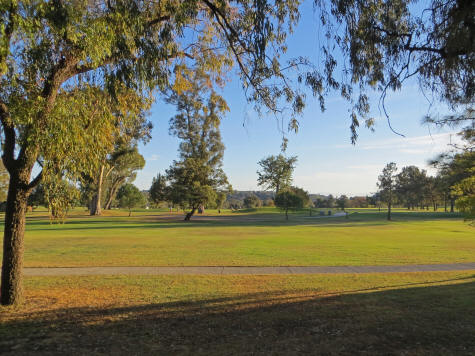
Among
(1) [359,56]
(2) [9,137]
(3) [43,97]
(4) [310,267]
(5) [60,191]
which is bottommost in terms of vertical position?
(4) [310,267]

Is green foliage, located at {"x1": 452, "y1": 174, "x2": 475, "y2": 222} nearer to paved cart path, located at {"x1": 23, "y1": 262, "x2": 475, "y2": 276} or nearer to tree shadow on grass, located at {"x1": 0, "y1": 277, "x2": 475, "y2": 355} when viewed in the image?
paved cart path, located at {"x1": 23, "y1": 262, "x2": 475, "y2": 276}

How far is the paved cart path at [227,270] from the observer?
10758 millimetres

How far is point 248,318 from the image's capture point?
250 inches

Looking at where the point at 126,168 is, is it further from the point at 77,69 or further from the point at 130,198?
the point at 77,69

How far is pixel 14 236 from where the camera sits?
707 centimetres

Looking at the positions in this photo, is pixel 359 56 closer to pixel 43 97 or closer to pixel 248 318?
pixel 248 318

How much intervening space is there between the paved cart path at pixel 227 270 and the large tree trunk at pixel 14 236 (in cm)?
342

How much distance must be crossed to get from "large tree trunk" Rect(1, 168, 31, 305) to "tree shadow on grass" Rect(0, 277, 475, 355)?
41.9 inches

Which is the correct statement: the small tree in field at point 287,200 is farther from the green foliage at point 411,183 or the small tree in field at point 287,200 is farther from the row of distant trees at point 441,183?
the green foliage at point 411,183

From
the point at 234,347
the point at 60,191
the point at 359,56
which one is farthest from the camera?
the point at 60,191

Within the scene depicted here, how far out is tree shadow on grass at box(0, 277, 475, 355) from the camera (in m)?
4.95

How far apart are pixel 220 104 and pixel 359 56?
14.2ft

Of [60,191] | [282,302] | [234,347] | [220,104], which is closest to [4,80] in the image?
[60,191]

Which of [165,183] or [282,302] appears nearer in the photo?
[282,302]
